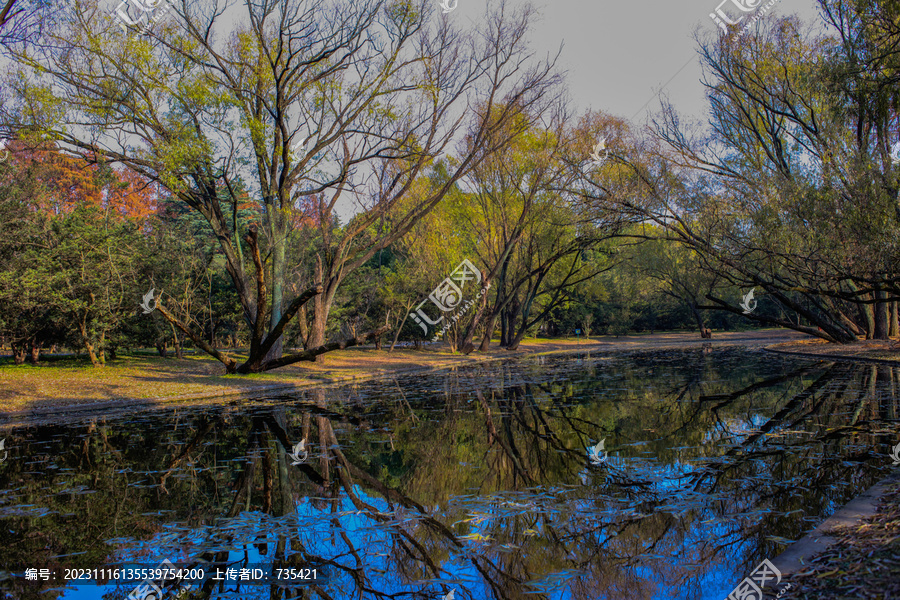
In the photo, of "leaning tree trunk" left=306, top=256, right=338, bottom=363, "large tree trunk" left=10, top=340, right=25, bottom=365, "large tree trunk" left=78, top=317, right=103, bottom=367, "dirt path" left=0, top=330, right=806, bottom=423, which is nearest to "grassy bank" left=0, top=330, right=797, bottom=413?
"dirt path" left=0, top=330, right=806, bottom=423

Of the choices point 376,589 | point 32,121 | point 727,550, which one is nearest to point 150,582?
point 376,589

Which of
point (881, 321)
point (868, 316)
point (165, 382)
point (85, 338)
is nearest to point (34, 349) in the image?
point (85, 338)

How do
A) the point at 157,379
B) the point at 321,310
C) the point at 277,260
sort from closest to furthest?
1. the point at 157,379
2. the point at 277,260
3. the point at 321,310

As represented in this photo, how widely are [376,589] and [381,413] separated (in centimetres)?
754

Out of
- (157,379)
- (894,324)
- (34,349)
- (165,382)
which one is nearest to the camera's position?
(165,382)

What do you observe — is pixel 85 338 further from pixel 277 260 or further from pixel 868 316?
pixel 868 316

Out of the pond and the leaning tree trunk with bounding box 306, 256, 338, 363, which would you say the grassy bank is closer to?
the leaning tree trunk with bounding box 306, 256, 338, 363

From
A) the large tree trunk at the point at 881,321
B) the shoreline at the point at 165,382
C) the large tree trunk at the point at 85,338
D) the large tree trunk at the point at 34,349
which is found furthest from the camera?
the large tree trunk at the point at 881,321

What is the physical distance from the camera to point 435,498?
5297mm

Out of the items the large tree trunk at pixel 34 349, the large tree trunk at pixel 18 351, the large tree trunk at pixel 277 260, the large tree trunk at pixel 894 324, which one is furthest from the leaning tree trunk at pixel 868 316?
the large tree trunk at pixel 18 351

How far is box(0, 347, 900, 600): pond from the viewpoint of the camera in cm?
365

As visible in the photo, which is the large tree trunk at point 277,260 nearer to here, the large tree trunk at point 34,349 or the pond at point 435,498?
the pond at point 435,498

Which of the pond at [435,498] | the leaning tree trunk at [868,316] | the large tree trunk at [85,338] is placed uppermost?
the leaning tree trunk at [868,316]

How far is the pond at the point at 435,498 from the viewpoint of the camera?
3652 mm
